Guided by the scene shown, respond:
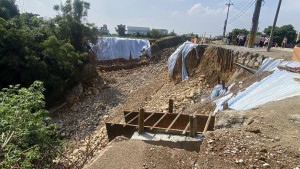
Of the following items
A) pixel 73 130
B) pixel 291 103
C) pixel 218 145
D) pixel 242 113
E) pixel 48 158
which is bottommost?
pixel 73 130

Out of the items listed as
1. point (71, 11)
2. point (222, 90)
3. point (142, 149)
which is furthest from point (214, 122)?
point (71, 11)

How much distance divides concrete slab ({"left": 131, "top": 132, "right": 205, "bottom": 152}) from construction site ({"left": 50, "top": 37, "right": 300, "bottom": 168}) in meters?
0.02

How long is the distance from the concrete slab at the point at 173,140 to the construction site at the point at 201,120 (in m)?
0.02

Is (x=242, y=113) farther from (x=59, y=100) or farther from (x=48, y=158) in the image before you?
(x=59, y=100)

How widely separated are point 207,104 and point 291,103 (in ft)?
9.41

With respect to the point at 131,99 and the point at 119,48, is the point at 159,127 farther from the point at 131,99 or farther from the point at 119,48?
the point at 119,48

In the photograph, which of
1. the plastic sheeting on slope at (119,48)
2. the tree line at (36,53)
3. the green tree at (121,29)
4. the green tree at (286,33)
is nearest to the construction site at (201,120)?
the tree line at (36,53)

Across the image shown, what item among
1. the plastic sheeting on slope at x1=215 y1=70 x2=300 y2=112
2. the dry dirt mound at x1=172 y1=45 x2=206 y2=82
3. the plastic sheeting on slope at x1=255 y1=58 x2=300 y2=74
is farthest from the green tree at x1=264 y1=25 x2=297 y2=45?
the plastic sheeting on slope at x1=215 y1=70 x2=300 y2=112

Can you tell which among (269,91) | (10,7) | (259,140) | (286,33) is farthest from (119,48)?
(286,33)

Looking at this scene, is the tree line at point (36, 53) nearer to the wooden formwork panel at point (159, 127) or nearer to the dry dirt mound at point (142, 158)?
the wooden formwork panel at point (159, 127)

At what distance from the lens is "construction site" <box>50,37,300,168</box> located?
3.79 metres

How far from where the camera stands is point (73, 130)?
10.3 metres

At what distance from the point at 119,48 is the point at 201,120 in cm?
1724

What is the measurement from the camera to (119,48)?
2166cm
